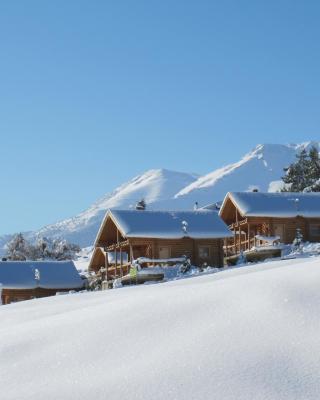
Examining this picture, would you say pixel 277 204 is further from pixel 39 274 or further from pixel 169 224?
pixel 39 274

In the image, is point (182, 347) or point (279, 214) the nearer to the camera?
point (182, 347)

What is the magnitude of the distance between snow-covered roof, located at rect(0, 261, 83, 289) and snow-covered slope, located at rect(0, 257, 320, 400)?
113ft

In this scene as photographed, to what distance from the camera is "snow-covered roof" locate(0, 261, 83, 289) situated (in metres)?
49.7

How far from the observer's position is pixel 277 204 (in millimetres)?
47156

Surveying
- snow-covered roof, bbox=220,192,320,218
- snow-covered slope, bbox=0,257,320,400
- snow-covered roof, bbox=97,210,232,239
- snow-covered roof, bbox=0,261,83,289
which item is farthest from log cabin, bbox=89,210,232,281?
snow-covered slope, bbox=0,257,320,400

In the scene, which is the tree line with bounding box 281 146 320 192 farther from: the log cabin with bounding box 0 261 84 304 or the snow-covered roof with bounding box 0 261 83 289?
the log cabin with bounding box 0 261 84 304

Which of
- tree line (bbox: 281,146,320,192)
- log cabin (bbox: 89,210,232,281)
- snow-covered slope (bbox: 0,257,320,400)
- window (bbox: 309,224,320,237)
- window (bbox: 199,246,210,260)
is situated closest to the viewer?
snow-covered slope (bbox: 0,257,320,400)

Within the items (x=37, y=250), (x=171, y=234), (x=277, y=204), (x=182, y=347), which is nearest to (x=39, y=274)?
(x=171, y=234)

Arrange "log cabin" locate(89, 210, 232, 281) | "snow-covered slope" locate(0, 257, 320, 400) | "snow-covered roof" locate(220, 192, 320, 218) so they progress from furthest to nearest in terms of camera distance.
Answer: "snow-covered roof" locate(220, 192, 320, 218) → "log cabin" locate(89, 210, 232, 281) → "snow-covered slope" locate(0, 257, 320, 400)

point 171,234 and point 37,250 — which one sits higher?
point 171,234

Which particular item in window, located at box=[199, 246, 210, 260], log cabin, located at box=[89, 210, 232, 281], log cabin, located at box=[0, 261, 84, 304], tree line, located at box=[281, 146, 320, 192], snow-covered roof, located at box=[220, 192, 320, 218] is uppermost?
tree line, located at box=[281, 146, 320, 192]

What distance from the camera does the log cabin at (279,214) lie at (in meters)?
46.5

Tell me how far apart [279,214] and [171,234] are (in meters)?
7.86

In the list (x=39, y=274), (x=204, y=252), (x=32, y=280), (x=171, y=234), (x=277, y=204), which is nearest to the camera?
(x=171, y=234)
